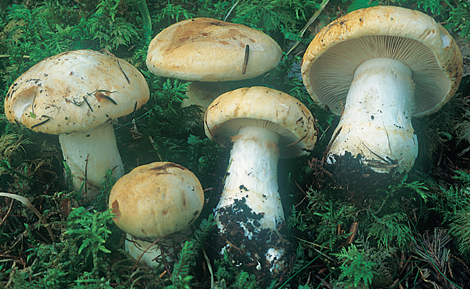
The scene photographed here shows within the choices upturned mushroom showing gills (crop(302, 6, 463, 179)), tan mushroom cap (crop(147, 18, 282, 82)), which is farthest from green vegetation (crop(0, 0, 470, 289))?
tan mushroom cap (crop(147, 18, 282, 82))

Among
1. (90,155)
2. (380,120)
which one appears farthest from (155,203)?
(380,120)

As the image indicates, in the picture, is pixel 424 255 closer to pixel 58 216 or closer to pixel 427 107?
pixel 427 107

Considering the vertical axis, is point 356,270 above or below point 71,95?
below

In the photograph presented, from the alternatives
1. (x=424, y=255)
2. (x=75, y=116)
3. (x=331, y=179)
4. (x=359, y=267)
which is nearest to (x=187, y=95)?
(x=75, y=116)

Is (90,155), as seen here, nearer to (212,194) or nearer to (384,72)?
(212,194)

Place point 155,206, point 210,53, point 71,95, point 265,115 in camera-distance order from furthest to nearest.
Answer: point 210,53
point 265,115
point 71,95
point 155,206

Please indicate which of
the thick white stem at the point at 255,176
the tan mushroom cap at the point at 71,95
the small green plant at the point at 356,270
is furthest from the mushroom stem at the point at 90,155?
the small green plant at the point at 356,270
